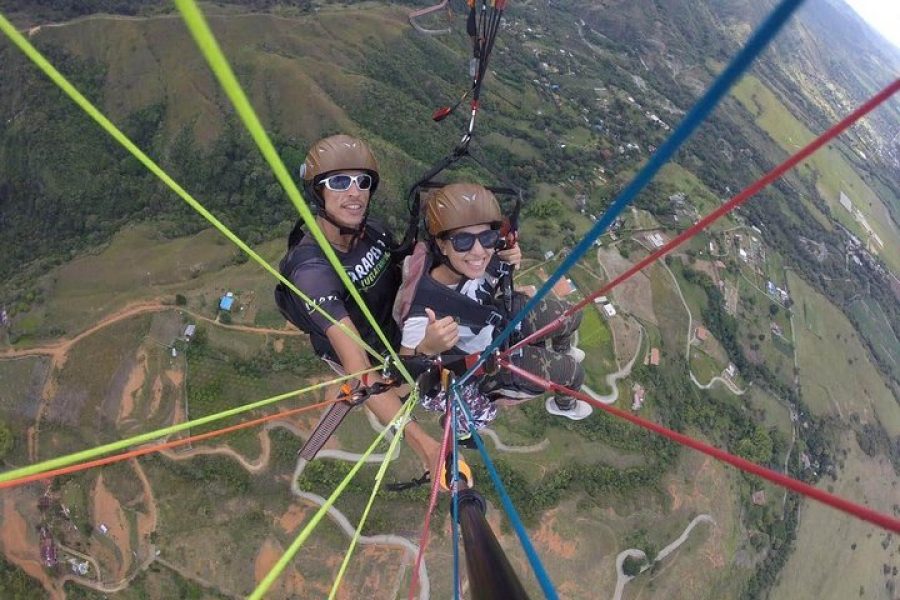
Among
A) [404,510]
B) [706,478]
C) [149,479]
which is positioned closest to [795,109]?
[706,478]

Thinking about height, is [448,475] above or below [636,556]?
above

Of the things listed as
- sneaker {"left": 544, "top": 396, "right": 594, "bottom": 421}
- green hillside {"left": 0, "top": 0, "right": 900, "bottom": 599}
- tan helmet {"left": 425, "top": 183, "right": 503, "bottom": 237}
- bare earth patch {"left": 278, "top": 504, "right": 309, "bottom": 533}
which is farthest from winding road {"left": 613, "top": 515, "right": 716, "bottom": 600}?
tan helmet {"left": 425, "top": 183, "right": 503, "bottom": 237}

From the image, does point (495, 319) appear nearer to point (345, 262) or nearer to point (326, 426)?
point (345, 262)

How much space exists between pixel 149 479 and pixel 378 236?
903 inches

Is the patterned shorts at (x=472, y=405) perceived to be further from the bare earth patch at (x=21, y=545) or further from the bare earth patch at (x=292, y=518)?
the bare earth patch at (x=21, y=545)

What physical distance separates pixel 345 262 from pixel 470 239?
4.45 ft

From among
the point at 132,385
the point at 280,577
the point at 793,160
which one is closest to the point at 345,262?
the point at 793,160

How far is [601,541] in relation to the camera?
24.8 meters

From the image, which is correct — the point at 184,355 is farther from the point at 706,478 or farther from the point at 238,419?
the point at 706,478

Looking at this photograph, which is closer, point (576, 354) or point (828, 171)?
point (576, 354)

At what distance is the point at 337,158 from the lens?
4.91m

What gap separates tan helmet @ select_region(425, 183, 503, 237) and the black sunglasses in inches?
3.4

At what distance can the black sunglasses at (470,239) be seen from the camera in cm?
453

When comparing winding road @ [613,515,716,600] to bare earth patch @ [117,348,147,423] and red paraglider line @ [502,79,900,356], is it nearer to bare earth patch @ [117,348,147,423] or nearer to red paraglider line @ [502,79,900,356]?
bare earth patch @ [117,348,147,423]
